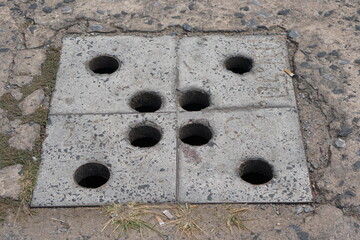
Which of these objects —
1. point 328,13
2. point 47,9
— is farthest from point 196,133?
point 47,9

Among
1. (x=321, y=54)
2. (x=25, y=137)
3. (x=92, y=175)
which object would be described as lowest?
(x=92, y=175)

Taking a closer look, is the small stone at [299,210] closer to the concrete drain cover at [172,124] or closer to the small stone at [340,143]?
the concrete drain cover at [172,124]

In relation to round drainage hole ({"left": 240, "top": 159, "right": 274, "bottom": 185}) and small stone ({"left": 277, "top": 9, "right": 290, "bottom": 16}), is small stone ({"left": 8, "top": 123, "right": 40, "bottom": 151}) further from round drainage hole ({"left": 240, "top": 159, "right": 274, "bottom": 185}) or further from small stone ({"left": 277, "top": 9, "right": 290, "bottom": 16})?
small stone ({"left": 277, "top": 9, "right": 290, "bottom": 16})

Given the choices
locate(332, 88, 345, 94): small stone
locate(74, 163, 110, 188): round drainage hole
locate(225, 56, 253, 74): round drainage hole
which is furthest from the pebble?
locate(74, 163, 110, 188): round drainage hole

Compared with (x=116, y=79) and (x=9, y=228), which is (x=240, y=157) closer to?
(x=116, y=79)

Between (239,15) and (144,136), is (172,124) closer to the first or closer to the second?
(144,136)

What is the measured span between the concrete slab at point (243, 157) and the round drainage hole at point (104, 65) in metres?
0.68

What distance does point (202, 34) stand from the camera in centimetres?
366

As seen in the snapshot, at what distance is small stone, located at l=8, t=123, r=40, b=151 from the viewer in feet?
9.91

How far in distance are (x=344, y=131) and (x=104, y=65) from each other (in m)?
1.52

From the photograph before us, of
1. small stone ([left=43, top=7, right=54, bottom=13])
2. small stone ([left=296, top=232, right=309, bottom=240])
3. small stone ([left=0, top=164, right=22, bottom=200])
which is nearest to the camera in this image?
small stone ([left=296, top=232, right=309, bottom=240])

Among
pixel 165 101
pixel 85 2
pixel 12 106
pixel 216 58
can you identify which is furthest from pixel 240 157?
pixel 85 2

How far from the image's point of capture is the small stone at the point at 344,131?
3.02 meters

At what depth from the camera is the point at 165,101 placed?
3.16 metres
